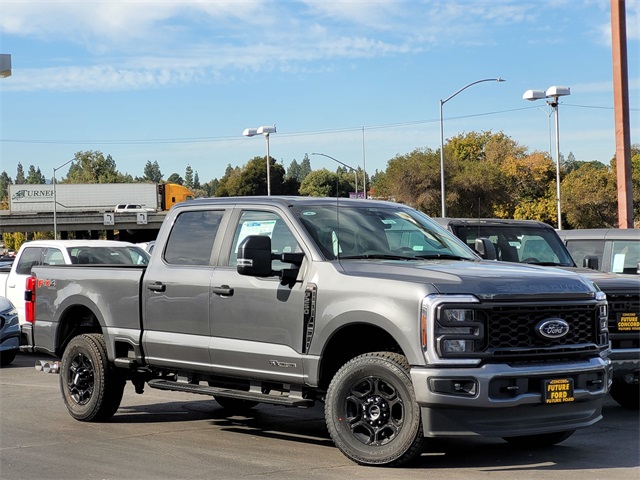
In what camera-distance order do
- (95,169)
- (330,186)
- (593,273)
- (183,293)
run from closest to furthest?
1. (183,293)
2. (593,273)
3. (330,186)
4. (95,169)

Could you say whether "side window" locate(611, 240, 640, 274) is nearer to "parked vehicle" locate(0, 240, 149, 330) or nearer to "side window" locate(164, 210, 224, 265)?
"side window" locate(164, 210, 224, 265)

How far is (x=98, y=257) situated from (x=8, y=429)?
7.78 metres

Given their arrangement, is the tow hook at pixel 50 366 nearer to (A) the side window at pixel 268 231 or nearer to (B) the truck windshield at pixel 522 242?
(A) the side window at pixel 268 231

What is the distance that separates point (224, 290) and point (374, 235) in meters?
1.38

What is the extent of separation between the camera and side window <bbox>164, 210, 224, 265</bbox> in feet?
29.9

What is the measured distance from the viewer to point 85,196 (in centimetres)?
10681

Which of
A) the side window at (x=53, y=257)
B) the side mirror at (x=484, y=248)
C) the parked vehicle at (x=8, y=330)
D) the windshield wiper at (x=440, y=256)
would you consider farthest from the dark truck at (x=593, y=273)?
the side window at (x=53, y=257)

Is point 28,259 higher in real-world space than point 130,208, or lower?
lower

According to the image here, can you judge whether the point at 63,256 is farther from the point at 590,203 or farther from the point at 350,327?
the point at 590,203

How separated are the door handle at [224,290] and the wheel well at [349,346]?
1111 mm

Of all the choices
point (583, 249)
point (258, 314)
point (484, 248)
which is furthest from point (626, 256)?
point (258, 314)

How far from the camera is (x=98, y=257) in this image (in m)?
17.0

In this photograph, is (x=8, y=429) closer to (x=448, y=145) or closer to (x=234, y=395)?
(x=234, y=395)

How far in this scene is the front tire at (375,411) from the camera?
7.33 meters
